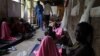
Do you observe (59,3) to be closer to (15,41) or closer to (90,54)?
(15,41)

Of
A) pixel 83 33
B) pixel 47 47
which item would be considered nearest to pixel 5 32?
pixel 47 47

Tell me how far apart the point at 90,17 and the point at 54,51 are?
7.26ft

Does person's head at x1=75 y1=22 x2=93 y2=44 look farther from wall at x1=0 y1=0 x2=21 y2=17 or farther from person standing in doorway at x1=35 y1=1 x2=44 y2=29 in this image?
person standing in doorway at x1=35 y1=1 x2=44 y2=29

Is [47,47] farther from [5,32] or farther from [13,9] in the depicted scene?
[13,9]

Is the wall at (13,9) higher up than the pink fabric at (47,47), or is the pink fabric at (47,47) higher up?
the wall at (13,9)

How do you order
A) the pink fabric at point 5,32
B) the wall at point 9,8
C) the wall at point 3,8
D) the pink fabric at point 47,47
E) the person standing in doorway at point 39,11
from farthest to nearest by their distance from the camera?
the person standing in doorway at point 39,11 < the wall at point 9,8 < the wall at point 3,8 < the pink fabric at point 5,32 < the pink fabric at point 47,47

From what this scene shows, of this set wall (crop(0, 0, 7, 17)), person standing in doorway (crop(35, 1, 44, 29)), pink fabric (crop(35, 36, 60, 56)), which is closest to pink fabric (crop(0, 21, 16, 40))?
wall (crop(0, 0, 7, 17))

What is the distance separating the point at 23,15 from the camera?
63.8ft

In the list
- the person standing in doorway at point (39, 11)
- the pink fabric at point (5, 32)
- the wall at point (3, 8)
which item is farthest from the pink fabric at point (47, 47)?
the person standing in doorway at point (39, 11)

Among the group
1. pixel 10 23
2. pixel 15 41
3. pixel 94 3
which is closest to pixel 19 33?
pixel 10 23

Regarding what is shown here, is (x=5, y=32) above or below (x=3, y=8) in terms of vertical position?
below

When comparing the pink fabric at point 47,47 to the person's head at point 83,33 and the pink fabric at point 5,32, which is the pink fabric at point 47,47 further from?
the pink fabric at point 5,32

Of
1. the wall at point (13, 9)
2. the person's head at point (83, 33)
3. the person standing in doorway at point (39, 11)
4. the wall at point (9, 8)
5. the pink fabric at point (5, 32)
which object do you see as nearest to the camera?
the person's head at point (83, 33)

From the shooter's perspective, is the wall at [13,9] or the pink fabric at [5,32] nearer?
the pink fabric at [5,32]
